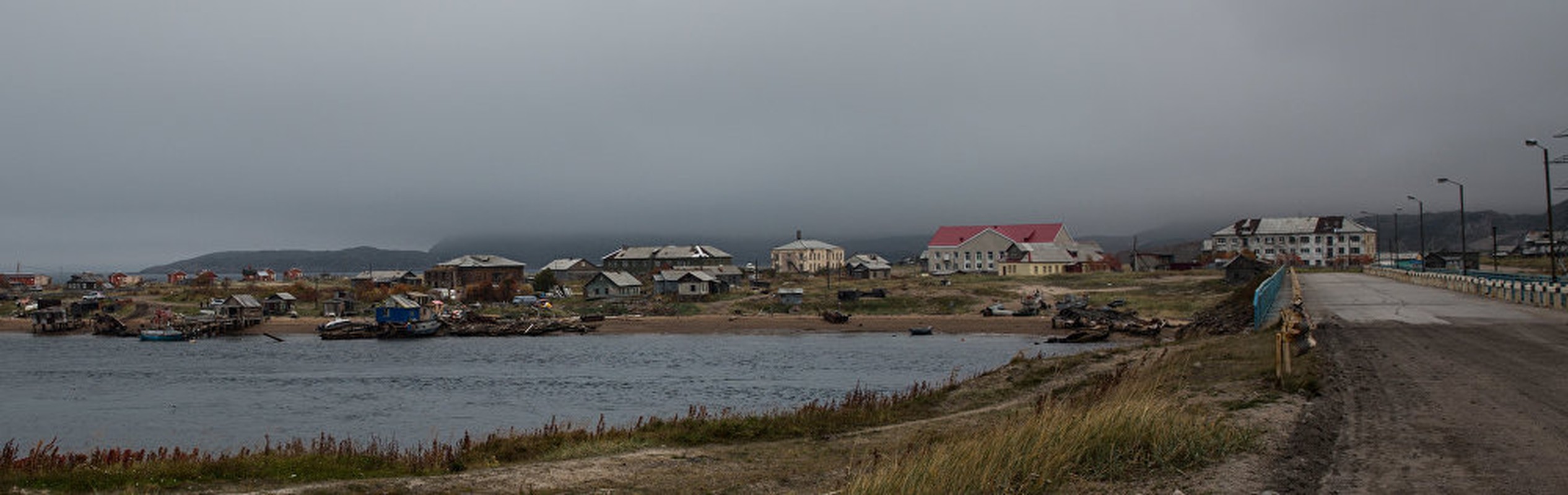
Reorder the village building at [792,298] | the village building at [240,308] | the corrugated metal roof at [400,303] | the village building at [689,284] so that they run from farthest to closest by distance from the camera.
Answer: the village building at [689,284] < the village building at [240,308] < the village building at [792,298] < the corrugated metal roof at [400,303]

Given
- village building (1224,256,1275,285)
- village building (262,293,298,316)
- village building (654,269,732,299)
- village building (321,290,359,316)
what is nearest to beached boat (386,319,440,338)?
village building (321,290,359,316)

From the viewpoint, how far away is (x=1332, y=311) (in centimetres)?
3759

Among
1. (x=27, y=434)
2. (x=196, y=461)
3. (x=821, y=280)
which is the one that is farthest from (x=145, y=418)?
(x=821, y=280)

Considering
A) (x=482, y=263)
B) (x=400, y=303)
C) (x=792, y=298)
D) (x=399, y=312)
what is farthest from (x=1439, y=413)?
(x=482, y=263)

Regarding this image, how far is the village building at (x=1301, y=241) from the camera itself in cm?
14950

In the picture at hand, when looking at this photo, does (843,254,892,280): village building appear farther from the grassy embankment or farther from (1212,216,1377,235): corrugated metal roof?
the grassy embankment

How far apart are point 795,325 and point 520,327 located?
73.7 ft

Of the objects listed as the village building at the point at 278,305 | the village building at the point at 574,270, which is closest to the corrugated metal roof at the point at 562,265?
the village building at the point at 574,270

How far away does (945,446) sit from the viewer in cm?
1284

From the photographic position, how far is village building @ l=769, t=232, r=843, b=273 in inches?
6206

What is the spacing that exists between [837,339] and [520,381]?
87.3ft

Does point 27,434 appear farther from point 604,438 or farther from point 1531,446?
point 1531,446

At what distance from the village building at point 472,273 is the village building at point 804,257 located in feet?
128

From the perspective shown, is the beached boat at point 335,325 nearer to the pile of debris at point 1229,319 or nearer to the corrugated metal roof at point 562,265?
the pile of debris at point 1229,319
